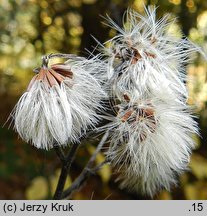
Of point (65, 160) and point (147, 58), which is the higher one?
point (147, 58)

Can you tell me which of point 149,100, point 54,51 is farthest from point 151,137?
point 54,51

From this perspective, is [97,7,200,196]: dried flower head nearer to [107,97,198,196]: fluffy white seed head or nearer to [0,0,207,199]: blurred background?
[107,97,198,196]: fluffy white seed head

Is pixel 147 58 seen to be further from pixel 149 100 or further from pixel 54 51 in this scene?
pixel 54 51

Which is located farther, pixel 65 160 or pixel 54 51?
pixel 54 51

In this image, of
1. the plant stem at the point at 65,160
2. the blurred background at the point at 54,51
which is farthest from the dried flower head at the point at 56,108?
the blurred background at the point at 54,51

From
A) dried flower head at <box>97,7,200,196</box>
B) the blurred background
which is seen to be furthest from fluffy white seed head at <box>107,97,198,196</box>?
the blurred background


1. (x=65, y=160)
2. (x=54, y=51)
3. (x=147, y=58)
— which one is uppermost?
(x=54, y=51)
